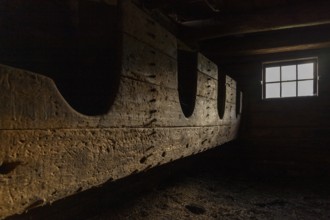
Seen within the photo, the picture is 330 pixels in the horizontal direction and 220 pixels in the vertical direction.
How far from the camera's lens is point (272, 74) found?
16.3 feet

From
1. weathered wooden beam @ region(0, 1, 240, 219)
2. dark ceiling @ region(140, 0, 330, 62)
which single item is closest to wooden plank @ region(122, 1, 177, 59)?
weathered wooden beam @ region(0, 1, 240, 219)

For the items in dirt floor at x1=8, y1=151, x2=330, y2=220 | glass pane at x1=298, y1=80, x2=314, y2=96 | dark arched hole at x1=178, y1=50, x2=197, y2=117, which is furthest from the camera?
glass pane at x1=298, y1=80, x2=314, y2=96

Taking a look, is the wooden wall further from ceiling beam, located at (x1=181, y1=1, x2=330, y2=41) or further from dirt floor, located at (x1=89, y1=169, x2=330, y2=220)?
ceiling beam, located at (x1=181, y1=1, x2=330, y2=41)

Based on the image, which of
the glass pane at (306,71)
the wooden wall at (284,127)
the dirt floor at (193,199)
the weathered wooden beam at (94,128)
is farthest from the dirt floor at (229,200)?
the glass pane at (306,71)

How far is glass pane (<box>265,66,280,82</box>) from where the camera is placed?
4.92 meters

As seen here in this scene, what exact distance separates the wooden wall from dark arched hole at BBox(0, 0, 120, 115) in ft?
13.1

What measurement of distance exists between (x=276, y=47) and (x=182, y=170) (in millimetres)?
2436

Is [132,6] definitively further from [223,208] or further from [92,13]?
[223,208]

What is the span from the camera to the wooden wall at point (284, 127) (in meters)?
4.48

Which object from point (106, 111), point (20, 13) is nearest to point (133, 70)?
point (106, 111)

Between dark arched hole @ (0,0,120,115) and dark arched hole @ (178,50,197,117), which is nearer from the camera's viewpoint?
dark arched hole @ (0,0,120,115)

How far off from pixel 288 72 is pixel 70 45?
14.4ft

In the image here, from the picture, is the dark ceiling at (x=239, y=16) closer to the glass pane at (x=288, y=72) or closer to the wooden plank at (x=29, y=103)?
the glass pane at (x=288, y=72)

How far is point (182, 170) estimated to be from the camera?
4426 mm
